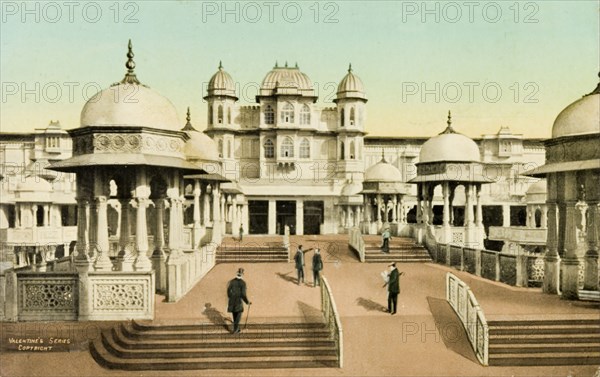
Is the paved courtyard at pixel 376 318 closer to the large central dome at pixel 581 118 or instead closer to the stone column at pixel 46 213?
the large central dome at pixel 581 118

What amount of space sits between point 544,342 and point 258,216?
37.9 metres

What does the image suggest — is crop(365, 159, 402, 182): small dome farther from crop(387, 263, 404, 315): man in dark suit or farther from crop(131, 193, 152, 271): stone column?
crop(131, 193, 152, 271): stone column

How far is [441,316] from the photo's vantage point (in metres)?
13.4

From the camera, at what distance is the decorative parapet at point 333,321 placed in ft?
36.6

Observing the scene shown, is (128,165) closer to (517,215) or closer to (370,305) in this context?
(370,305)

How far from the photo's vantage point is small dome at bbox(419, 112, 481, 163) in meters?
24.8

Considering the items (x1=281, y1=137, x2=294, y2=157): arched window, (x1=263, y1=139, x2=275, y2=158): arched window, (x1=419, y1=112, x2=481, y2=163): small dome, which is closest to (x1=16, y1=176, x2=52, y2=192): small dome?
(x1=263, y1=139, x2=275, y2=158): arched window

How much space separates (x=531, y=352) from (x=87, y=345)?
9633 millimetres

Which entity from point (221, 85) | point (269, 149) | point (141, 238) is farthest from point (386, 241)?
point (221, 85)

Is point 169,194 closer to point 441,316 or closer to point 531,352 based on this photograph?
point 441,316

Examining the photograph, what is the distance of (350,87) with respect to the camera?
53.3m

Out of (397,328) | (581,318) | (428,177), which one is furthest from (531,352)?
(428,177)

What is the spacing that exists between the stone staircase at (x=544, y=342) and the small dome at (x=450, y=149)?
1316 centimetres

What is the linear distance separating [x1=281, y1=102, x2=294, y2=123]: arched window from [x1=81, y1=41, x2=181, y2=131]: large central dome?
126ft
